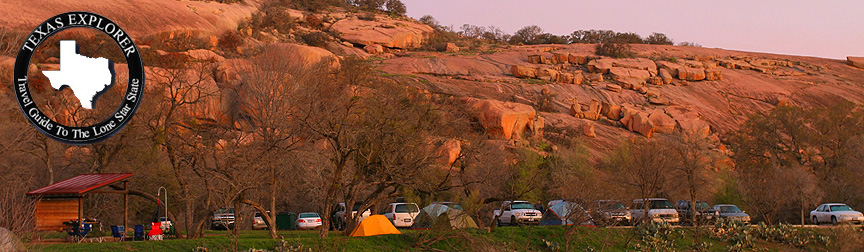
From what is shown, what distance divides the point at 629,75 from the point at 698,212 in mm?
45304

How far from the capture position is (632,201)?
32094 millimetres

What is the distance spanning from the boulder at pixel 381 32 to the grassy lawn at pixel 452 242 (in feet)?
208

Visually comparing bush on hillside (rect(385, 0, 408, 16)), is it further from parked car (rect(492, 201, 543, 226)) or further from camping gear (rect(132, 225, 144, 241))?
camping gear (rect(132, 225, 144, 241))

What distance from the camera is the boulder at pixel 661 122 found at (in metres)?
56.8

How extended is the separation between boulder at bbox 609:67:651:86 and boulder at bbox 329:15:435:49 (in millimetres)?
27415

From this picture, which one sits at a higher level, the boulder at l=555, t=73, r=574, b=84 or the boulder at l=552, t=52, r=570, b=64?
the boulder at l=552, t=52, r=570, b=64

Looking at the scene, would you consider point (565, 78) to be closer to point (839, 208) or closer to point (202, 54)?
point (202, 54)

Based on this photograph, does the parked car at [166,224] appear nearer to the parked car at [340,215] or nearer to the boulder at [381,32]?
the parked car at [340,215]

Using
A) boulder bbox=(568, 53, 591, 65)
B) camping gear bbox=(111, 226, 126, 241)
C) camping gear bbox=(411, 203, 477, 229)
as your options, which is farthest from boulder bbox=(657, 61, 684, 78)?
camping gear bbox=(111, 226, 126, 241)

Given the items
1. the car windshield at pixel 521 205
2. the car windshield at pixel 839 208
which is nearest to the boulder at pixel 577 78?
the car windshield at pixel 839 208

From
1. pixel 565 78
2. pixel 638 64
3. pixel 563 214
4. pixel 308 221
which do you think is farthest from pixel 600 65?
pixel 308 221

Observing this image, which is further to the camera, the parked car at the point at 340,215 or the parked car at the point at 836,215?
the parked car at the point at 836,215

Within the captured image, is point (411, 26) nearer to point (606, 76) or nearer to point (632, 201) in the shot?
point (606, 76)

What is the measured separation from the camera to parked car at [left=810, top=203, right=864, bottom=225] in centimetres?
3053
